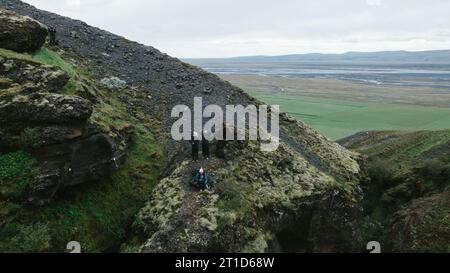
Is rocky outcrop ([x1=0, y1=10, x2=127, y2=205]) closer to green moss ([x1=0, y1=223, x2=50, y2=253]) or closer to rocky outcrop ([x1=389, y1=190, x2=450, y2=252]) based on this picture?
green moss ([x1=0, y1=223, x2=50, y2=253])

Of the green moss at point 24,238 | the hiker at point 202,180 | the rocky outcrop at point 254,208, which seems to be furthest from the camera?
the hiker at point 202,180

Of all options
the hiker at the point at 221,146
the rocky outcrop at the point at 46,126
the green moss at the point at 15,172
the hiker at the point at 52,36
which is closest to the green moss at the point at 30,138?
the rocky outcrop at the point at 46,126

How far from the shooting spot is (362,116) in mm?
158375

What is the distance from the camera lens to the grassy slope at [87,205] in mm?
22328

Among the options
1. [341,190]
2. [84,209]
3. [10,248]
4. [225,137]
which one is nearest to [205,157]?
[225,137]

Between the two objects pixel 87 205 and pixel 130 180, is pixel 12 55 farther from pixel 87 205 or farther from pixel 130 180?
pixel 130 180

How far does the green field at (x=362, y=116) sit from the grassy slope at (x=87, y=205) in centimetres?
8830

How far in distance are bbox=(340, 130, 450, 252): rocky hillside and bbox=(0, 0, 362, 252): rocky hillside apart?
571 cm

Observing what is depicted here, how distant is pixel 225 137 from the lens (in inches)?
1213

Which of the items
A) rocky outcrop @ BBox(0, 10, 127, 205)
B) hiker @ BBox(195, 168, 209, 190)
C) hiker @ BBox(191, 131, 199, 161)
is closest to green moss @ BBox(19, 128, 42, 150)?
rocky outcrop @ BBox(0, 10, 127, 205)

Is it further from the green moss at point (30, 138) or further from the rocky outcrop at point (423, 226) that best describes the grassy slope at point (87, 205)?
the rocky outcrop at point (423, 226)

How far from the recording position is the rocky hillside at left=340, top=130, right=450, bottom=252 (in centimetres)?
3581
